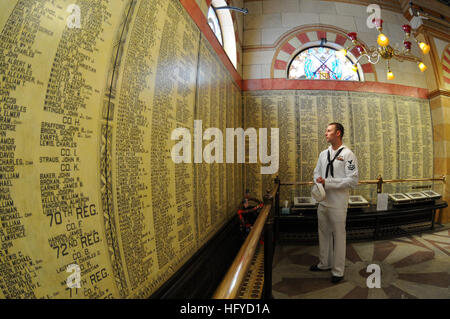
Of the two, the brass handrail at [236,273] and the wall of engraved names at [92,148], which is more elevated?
the wall of engraved names at [92,148]

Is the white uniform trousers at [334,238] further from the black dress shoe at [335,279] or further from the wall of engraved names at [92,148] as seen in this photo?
the wall of engraved names at [92,148]

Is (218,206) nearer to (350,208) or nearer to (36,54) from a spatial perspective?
(36,54)

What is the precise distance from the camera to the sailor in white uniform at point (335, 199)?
2.58 meters

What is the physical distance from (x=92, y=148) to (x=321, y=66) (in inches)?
221

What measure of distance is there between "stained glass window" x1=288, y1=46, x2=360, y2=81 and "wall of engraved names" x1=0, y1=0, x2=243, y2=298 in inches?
160

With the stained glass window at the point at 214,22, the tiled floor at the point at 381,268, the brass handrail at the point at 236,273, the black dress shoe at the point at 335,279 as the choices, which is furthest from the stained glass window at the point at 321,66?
the brass handrail at the point at 236,273

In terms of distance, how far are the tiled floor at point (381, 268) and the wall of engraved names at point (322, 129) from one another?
130 centimetres

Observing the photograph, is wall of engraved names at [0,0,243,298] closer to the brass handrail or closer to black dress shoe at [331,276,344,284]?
the brass handrail

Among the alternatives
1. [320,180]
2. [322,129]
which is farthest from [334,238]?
[322,129]

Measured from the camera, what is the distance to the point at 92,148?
3.26 feet

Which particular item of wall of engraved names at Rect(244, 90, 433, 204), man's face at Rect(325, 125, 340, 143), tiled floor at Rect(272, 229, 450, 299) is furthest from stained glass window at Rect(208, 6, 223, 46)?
tiled floor at Rect(272, 229, 450, 299)

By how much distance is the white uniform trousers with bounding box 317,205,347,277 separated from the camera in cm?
259

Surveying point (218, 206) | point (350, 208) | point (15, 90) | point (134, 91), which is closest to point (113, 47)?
point (134, 91)

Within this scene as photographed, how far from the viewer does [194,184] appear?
6.64 ft
